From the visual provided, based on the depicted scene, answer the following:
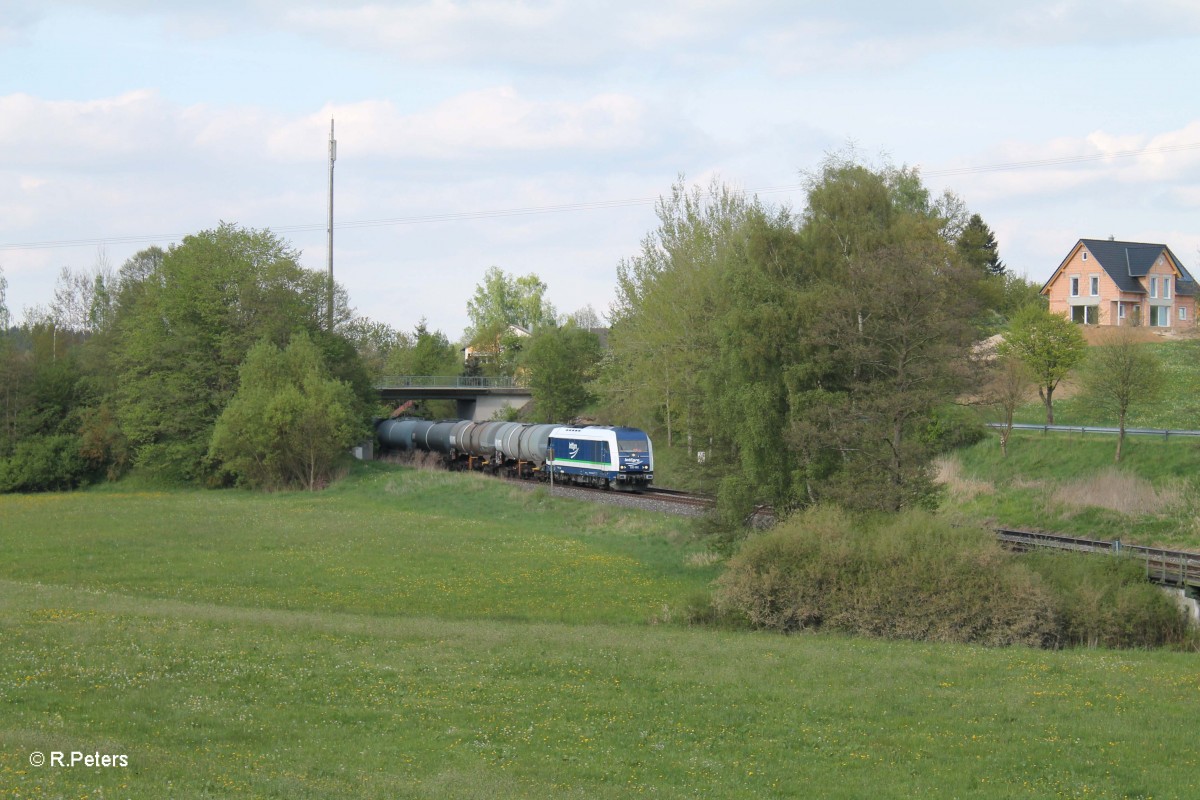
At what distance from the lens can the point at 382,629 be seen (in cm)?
2042

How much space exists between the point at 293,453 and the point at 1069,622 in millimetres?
46917

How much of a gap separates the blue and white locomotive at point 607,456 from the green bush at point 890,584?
953 inches

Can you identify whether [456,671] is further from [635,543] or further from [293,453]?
[293,453]

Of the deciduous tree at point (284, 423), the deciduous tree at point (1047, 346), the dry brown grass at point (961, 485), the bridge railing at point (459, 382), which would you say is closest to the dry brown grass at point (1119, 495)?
the dry brown grass at point (961, 485)

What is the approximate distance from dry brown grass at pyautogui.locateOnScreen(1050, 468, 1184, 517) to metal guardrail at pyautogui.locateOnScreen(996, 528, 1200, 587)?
7.89 m

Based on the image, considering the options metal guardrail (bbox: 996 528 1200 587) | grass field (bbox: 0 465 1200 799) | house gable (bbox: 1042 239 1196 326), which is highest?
house gable (bbox: 1042 239 1196 326)

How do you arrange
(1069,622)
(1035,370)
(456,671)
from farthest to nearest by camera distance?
(1035,370) → (1069,622) → (456,671)

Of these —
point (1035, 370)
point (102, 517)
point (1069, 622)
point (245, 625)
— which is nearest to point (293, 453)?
point (102, 517)

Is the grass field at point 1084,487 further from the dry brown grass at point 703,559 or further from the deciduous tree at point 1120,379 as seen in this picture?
the dry brown grass at point 703,559

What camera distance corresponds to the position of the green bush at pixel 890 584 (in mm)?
22359

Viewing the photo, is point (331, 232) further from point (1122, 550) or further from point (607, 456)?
point (1122, 550)

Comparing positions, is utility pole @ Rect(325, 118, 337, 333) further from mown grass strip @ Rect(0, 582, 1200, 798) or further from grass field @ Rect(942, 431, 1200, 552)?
mown grass strip @ Rect(0, 582, 1200, 798)

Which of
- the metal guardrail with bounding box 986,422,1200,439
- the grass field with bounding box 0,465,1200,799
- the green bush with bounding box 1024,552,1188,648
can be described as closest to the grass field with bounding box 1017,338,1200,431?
the metal guardrail with bounding box 986,422,1200,439

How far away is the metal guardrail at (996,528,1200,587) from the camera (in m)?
23.9
